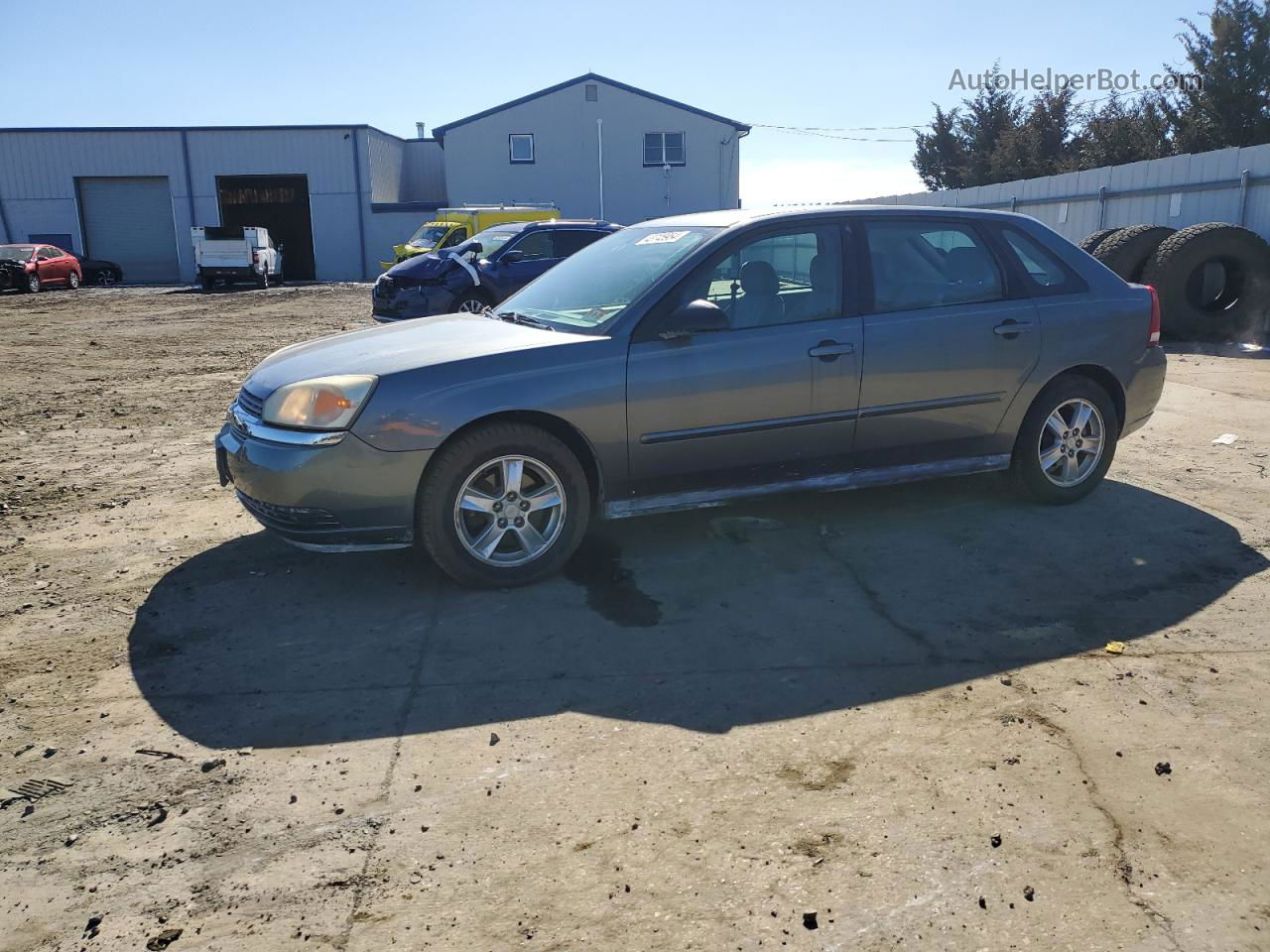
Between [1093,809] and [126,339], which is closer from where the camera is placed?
[1093,809]

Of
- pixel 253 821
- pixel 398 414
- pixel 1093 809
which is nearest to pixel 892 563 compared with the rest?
pixel 1093 809

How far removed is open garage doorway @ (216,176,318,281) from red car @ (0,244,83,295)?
10.5 meters

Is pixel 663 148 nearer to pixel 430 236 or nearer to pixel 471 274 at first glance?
pixel 430 236

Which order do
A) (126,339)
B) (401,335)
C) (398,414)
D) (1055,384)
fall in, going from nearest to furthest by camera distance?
1. (398,414)
2. (401,335)
3. (1055,384)
4. (126,339)

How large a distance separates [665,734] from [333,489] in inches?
72.9

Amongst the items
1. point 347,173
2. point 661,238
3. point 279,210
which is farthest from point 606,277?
point 279,210

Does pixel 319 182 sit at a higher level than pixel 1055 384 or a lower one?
higher

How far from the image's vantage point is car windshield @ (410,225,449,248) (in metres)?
25.1

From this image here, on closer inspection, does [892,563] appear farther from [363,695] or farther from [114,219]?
[114,219]

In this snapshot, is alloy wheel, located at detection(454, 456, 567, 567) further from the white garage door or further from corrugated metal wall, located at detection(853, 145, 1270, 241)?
the white garage door

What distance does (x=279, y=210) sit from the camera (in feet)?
147

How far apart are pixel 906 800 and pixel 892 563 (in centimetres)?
209

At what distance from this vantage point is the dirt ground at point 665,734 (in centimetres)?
249

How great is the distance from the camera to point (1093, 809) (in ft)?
9.48
